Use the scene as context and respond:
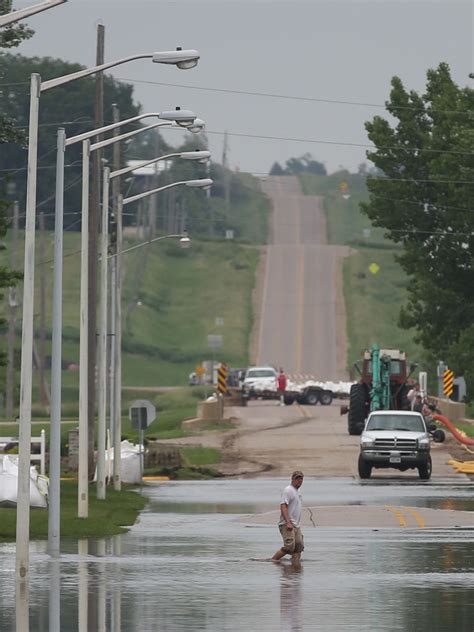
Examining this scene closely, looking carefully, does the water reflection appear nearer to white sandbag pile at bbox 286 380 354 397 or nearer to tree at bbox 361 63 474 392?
tree at bbox 361 63 474 392

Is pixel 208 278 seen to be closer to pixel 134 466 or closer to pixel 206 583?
pixel 134 466

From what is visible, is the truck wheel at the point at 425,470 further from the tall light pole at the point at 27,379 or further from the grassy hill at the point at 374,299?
the grassy hill at the point at 374,299

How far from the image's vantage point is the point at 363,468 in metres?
55.0

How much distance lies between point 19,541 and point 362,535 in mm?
11026

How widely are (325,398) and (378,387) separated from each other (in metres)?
33.8

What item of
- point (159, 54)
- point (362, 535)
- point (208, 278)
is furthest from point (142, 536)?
point (208, 278)

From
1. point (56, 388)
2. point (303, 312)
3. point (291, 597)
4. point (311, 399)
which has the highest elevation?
point (303, 312)

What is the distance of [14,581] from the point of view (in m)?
25.8

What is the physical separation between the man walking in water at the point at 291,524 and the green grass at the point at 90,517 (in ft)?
21.5

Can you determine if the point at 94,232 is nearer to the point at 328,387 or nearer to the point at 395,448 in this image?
the point at 395,448

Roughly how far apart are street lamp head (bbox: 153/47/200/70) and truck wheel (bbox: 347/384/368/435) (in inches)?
1486

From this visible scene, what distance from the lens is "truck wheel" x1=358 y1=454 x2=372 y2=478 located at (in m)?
54.7

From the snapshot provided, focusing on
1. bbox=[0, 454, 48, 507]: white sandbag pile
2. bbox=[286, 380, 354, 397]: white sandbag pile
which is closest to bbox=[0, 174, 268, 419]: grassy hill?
bbox=[286, 380, 354, 397]: white sandbag pile

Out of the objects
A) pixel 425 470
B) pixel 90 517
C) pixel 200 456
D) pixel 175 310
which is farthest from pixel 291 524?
pixel 175 310
